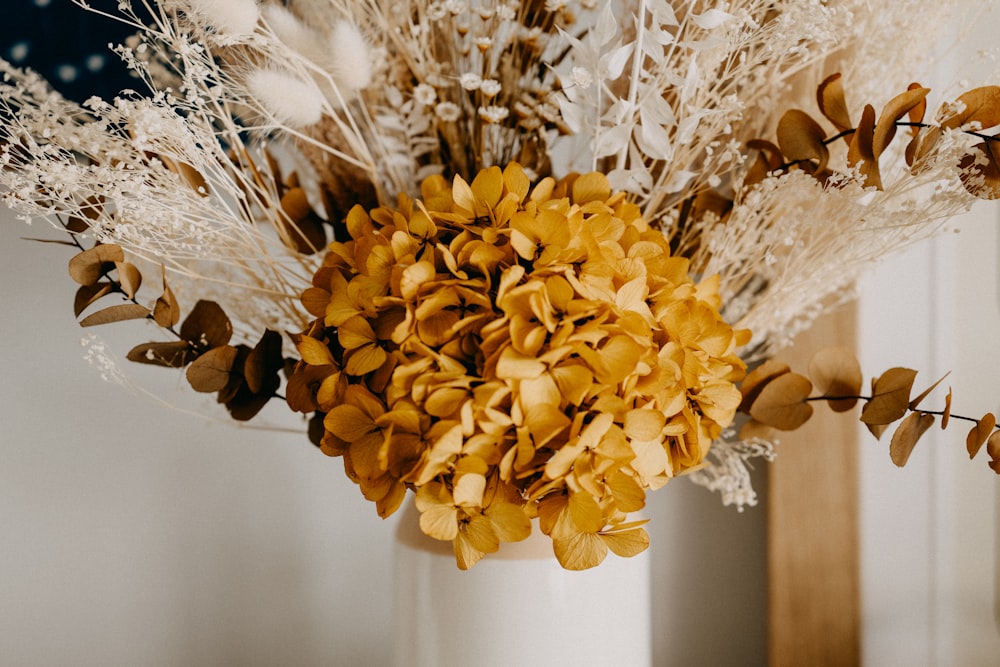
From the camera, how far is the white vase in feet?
1.86

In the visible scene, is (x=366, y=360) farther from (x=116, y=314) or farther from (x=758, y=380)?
(x=758, y=380)

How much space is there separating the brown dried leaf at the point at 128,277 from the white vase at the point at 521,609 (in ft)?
1.00

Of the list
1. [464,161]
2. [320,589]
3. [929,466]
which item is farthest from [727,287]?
[320,589]

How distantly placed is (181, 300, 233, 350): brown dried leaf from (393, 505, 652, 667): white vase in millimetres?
236

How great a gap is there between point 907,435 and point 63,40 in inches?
36.8

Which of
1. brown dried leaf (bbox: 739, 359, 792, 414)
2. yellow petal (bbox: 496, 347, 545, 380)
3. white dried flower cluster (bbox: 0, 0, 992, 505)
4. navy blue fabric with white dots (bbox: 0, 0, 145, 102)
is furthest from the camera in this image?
navy blue fabric with white dots (bbox: 0, 0, 145, 102)

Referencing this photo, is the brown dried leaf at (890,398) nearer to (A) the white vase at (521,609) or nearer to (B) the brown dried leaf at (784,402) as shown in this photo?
(B) the brown dried leaf at (784,402)

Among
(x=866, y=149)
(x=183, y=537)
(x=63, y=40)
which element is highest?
(x=63, y=40)

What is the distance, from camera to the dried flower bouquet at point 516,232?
448mm

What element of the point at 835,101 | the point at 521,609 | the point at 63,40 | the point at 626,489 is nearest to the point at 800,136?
the point at 835,101

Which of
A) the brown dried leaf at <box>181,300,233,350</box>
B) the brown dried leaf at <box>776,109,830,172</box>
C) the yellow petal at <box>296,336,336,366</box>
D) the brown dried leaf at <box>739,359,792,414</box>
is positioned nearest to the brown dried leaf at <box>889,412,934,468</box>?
the brown dried leaf at <box>739,359,792,414</box>

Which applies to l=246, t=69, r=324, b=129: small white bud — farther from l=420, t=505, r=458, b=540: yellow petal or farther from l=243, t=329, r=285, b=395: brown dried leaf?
l=420, t=505, r=458, b=540: yellow petal

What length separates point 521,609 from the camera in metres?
0.57

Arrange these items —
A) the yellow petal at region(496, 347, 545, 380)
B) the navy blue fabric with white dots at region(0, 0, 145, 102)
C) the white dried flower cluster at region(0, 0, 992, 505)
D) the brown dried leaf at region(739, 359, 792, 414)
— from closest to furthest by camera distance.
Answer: the yellow petal at region(496, 347, 545, 380)
the white dried flower cluster at region(0, 0, 992, 505)
the brown dried leaf at region(739, 359, 792, 414)
the navy blue fabric with white dots at region(0, 0, 145, 102)
